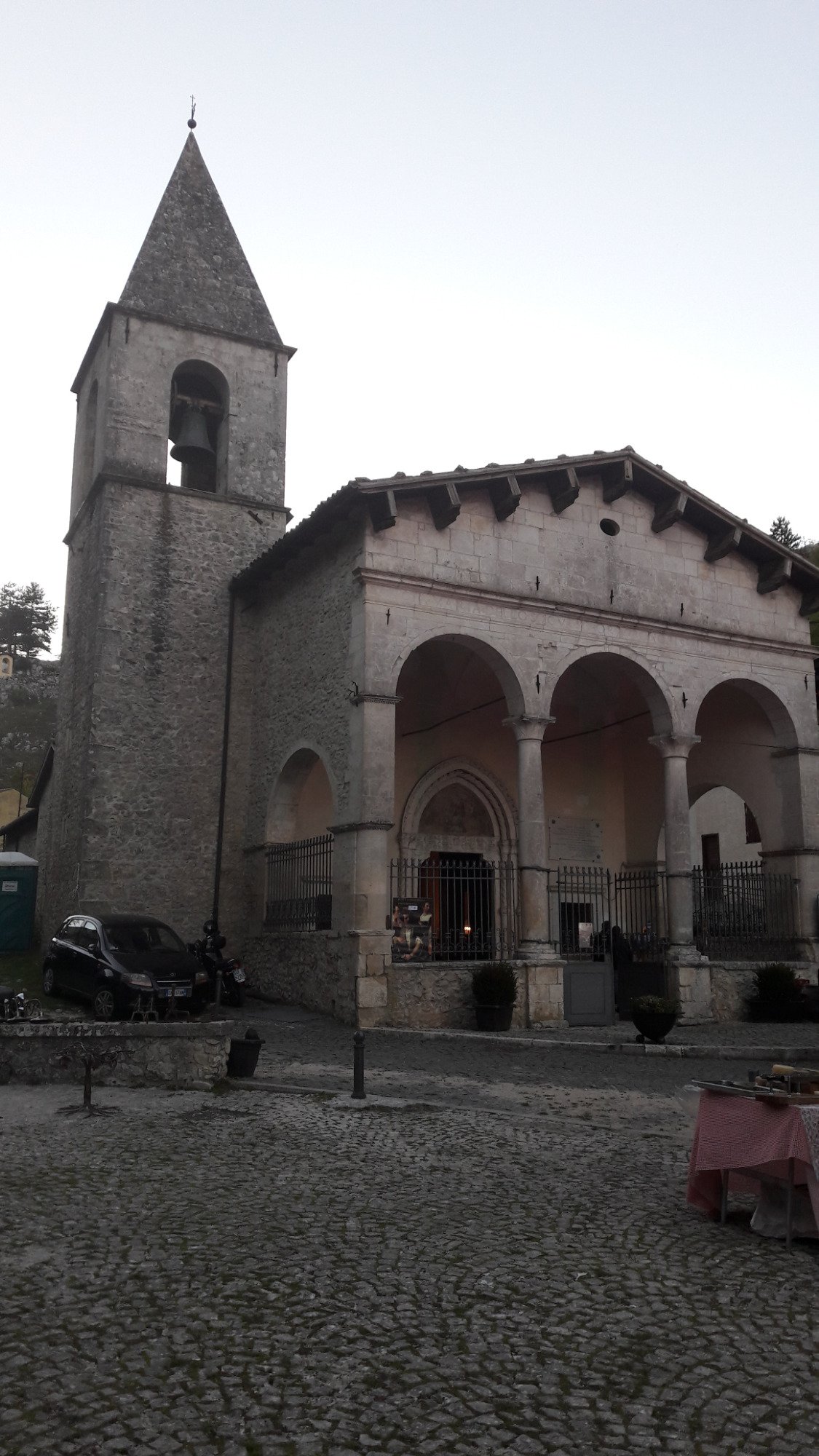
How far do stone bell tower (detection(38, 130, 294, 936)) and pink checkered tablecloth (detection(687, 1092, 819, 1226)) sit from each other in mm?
12841

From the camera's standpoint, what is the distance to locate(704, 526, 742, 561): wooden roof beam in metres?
16.9

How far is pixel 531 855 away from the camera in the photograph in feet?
48.4

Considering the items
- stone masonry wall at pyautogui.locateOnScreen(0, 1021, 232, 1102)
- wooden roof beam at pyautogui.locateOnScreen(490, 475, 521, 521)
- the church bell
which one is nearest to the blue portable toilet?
the church bell

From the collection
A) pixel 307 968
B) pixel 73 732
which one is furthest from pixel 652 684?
pixel 73 732

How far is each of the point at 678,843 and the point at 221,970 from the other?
6.90 meters

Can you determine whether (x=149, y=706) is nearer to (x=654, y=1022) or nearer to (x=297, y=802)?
(x=297, y=802)

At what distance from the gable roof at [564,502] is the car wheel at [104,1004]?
6.70 meters

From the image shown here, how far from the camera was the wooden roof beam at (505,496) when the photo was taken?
15.0 meters

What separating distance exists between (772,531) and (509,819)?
27.2 metres

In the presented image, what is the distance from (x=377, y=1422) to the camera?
3.22 meters

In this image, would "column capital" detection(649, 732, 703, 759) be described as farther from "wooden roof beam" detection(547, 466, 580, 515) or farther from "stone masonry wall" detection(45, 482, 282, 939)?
"stone masonry wall" detection(45, 482, 282, 939)

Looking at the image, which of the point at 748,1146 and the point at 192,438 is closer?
the point at 748,1146

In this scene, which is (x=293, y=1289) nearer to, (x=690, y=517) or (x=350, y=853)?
(x=350, y=853)

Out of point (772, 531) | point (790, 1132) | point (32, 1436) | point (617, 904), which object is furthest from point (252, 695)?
point (772, 531)
